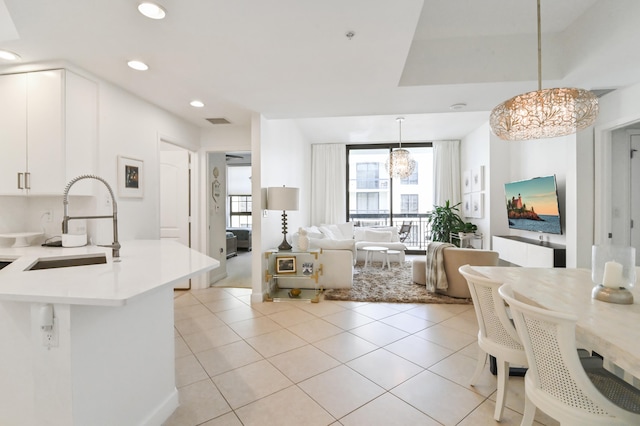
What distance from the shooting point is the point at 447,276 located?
12.8ft

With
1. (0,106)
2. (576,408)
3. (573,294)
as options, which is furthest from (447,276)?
(0,106)

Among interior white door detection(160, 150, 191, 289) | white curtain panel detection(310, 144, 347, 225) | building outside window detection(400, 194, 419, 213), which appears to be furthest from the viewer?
building outside window detection(400, 194, 419, 213)

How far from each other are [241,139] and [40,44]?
238 cm

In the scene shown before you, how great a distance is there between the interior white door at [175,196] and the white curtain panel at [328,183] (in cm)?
384

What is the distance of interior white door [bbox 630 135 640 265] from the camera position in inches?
135

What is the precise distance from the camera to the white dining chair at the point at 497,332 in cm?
161

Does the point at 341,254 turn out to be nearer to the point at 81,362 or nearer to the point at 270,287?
the point at 270,287

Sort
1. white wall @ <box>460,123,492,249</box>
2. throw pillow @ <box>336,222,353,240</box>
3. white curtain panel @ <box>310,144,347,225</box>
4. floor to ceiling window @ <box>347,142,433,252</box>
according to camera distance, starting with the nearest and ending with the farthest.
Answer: white wall @ <box>460,123,492,249</box> < throw pillow @ <box>336,222,353,240</box> < white curtain panel @ <box>310,144,347,225</box> < floor to ceiling window @ <box>347,142,433,252</box>

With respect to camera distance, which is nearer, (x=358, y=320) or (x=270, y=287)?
(x=358, y=320)

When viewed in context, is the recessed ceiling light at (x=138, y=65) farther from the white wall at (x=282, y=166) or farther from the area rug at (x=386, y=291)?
the area rug at (x=386, y=291)

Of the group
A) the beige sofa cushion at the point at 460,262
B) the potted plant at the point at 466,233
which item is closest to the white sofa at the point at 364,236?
the potted plant at the point at 466,233

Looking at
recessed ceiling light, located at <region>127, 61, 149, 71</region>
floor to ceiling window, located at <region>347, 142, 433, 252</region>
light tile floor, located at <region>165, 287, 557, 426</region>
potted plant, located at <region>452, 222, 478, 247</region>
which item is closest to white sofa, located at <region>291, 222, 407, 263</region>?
floor to ceiling window, located at <region>347, 142, 433, 252</region>

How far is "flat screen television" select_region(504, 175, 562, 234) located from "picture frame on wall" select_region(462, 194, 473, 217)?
155 centimetres

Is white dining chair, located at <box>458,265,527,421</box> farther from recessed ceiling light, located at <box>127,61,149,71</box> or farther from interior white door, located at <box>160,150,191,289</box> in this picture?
interior white door, located at <box>160,150,191,289</box>
